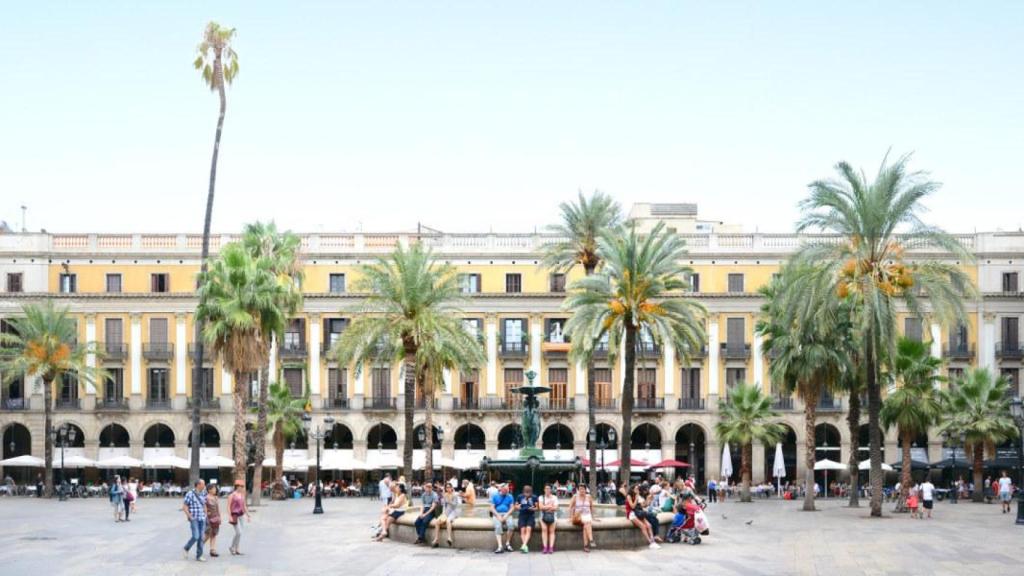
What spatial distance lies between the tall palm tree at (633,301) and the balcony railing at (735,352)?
79.1ft

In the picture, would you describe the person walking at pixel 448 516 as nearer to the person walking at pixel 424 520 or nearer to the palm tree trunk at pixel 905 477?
the person walking at pixel 424 520

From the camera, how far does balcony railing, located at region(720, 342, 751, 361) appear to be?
6975cm

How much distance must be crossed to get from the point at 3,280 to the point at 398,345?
28.9 meters

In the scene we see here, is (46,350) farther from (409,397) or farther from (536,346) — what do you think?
(536,346)

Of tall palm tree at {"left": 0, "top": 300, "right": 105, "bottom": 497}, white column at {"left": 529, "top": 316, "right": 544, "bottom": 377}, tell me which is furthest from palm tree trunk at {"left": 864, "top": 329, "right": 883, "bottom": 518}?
tall palm tree at {"left": 0, "top": 300, "right": 105, "bottom": 497}

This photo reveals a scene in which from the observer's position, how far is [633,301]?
4438 centimetres

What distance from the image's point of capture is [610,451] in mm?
70000

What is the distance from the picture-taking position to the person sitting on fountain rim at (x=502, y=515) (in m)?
28.7

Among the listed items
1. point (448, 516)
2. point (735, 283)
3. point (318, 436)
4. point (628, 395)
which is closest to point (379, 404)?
point (318, 436)

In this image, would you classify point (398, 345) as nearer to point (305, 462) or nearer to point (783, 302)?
point (783, 302)

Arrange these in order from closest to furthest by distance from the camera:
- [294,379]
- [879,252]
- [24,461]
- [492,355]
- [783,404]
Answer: [879,252] < [24,461] < [783,404] < [492,355] < [294,379]

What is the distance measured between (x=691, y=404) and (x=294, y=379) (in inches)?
779

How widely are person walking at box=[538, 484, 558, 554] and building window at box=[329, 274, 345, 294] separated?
4302cm

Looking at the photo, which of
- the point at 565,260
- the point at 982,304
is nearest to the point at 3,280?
the point at 565,260
